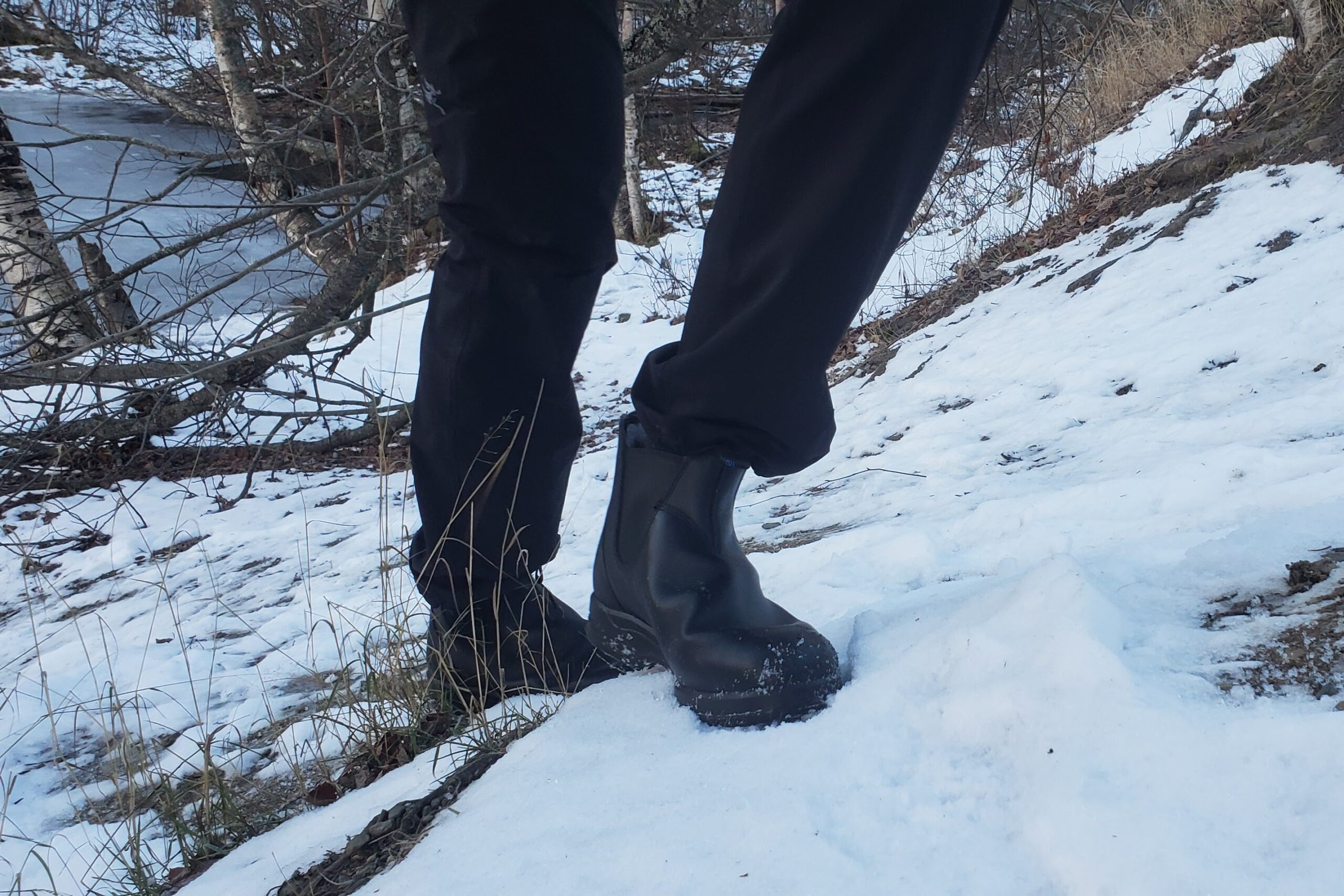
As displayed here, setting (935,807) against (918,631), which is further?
(918,631)

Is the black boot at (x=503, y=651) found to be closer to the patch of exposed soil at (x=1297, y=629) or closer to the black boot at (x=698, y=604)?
the black boot at (x=698, y=604)

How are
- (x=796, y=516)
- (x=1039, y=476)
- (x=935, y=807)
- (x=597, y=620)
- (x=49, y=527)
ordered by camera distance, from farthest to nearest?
(x=49, y=527), (x=796, y=516), (x=1039, y=476), (x=597, y=620), (x=935, y=807)

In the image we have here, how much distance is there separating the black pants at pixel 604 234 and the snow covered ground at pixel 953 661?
0.95 ft

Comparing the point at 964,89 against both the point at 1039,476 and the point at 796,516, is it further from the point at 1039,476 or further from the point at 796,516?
the point at 796,516

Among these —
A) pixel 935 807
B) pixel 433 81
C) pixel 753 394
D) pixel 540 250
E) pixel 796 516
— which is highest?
pixel 433 81

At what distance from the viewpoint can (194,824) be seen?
3.92ft

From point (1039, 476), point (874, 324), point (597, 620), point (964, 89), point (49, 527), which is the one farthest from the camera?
point (874, 324)

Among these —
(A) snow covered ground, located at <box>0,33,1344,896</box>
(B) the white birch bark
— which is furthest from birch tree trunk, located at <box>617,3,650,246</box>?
(A) snow covered ground, located at <box>0,33,1344,896</box>

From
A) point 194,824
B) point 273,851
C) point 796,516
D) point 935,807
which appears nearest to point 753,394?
point 935,807

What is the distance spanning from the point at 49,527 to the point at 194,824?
3.45 meters

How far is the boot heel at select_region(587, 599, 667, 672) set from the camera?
110 cm

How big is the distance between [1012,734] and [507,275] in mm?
764

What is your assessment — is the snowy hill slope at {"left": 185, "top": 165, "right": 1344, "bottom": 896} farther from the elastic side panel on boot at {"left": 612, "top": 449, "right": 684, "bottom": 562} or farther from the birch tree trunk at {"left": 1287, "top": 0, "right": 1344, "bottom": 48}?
the birch tree trunk at {"left": 1287, "top": 0, "right": 1344, "bottom": 48}

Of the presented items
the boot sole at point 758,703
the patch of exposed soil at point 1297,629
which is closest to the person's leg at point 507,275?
the boot sole at point 758,703
